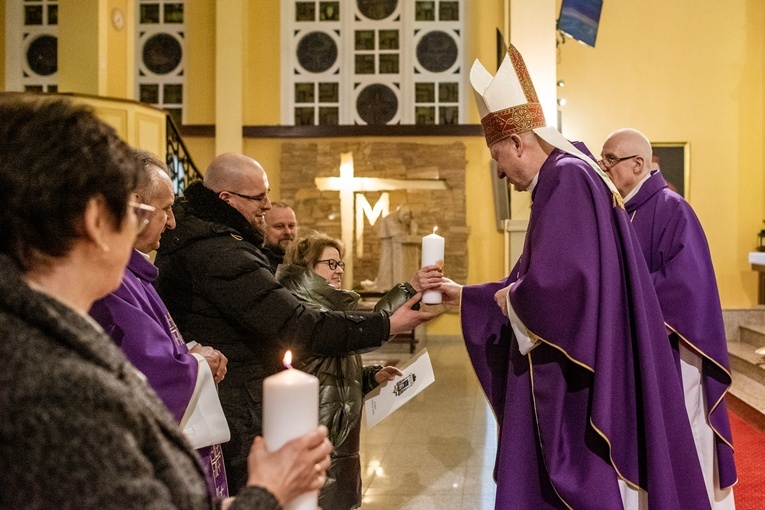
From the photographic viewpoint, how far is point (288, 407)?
1.08 m

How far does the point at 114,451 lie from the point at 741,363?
7155mm

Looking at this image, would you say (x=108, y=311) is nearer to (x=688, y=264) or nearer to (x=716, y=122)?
(x=688, y=264)

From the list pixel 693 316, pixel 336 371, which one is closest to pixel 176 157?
pixel 336 371

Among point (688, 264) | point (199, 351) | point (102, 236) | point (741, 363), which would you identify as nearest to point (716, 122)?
point (741, 363)

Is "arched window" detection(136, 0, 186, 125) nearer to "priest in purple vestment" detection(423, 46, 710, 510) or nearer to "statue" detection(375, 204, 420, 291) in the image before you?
"statue" detection(375, 204, 420, 291)

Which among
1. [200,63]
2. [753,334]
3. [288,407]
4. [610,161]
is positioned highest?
[200,63]

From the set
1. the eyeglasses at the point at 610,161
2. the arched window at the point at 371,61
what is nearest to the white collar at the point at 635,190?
the eyeglasses at the point at 610,161

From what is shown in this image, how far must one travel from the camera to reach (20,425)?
0.86 metres

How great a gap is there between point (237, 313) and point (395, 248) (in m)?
8.67

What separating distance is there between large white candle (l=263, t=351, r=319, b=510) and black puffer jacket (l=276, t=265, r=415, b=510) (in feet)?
4.87

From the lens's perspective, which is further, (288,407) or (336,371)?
(336,371)

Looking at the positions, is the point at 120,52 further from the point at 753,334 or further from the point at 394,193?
the point at 753,334

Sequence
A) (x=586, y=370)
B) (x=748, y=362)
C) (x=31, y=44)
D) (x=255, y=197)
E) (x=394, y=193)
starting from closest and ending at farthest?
(x=586, y=370) < (x=255, y=197) < (x=748, y=362) < (x=394, y=193) < (x=31, y=44)

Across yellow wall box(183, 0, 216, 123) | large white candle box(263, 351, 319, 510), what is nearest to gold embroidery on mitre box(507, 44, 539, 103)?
large white candle box(263, 351, 319, 510)
